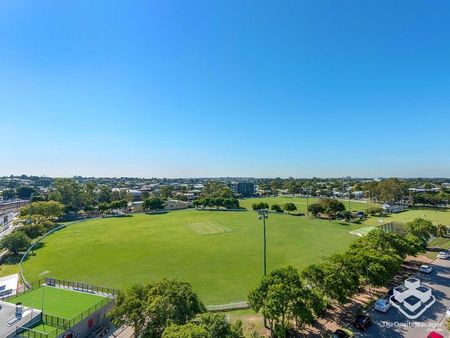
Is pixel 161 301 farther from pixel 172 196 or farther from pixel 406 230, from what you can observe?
pixel 172 196

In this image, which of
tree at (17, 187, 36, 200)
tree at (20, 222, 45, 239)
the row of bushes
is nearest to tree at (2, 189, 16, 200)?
tree at (17, 187, 36, 200)

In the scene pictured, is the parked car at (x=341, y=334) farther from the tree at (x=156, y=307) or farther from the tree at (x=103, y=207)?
the tree at (x=103, y=207)

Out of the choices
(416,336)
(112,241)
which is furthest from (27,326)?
(112,241)

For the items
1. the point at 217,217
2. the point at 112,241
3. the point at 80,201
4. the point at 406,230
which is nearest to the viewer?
the point at 406,230

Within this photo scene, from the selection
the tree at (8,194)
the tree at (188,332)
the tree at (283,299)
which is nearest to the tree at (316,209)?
the tree at (283,299)

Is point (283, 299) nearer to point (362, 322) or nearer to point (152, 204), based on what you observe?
point (362, 322)

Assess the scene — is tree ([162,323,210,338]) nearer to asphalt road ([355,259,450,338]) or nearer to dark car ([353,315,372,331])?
asphalt road ([355,259,450,338])

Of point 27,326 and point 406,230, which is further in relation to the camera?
point 406,230

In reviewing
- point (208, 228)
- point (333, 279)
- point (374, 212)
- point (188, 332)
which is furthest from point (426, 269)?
point (374, 212)
